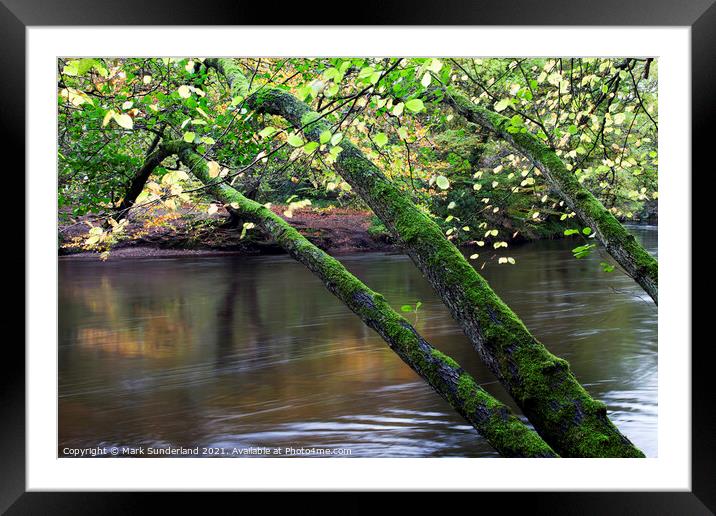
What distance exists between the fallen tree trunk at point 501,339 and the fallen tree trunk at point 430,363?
101 millimetres

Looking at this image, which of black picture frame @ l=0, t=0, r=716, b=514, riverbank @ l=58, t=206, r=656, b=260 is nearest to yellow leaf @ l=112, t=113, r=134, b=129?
black picture frame @ l=0, t=0, r=716, b=514

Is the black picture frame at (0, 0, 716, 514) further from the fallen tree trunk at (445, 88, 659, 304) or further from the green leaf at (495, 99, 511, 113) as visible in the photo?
the fallen tree trunk at (445, 88, 659, 304)

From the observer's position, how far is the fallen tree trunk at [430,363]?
2.57 meters

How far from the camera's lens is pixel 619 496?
1.85 metres

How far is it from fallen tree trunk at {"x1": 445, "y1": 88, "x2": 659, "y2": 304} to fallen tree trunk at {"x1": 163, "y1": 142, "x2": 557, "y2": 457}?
966 mm

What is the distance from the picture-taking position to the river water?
6418mm

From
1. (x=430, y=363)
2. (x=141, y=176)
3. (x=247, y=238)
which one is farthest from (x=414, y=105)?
(x=247, y=238)

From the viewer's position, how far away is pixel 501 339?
2611 mm

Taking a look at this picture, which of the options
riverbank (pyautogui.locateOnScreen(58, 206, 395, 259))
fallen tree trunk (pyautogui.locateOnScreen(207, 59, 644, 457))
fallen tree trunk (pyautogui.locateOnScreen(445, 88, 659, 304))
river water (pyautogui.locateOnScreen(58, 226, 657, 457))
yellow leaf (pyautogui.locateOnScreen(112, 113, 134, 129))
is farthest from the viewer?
riverbank (pyautogui.locateOnScreen(58, 206, 395, 259))
